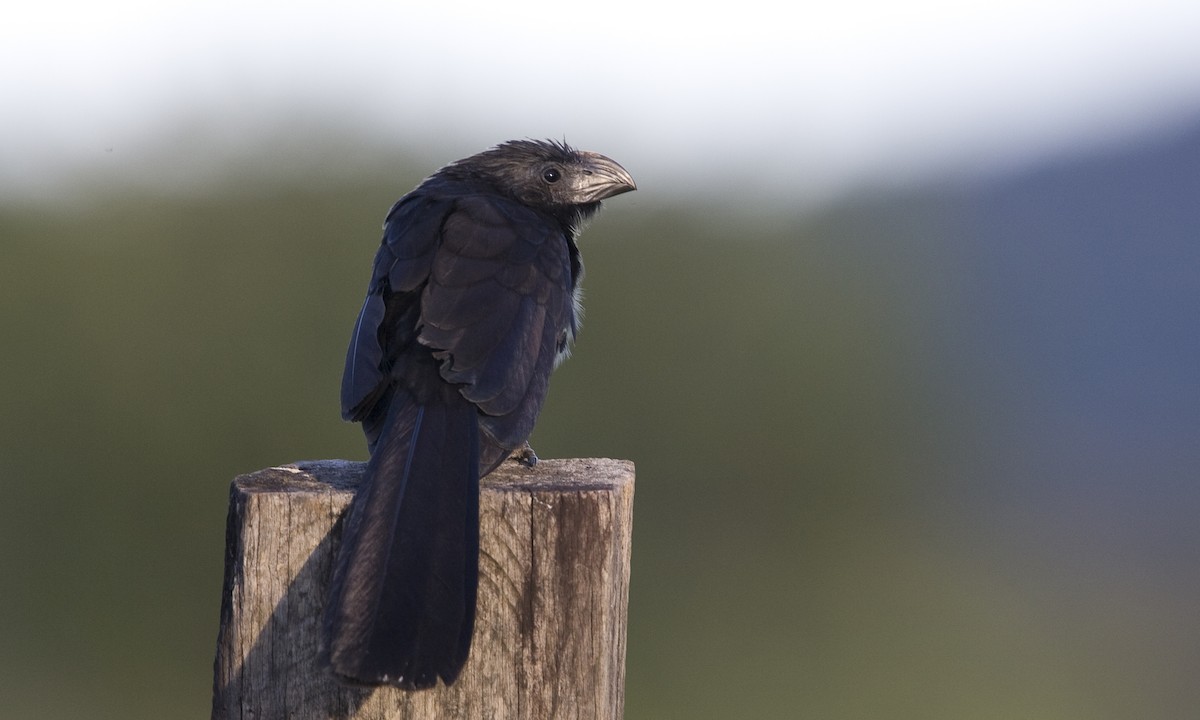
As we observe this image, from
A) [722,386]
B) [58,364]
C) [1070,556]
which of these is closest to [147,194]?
[58,364]

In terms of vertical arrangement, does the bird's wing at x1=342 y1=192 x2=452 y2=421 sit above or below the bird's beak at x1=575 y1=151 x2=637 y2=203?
below

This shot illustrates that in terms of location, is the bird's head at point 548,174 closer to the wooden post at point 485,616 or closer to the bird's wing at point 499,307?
the bird's wing at point 499,307

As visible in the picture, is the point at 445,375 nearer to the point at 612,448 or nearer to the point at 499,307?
the point at 499,307

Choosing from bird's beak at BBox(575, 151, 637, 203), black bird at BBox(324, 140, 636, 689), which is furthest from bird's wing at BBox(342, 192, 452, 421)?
bird's beak at BBox(575, 151, 637, 203)

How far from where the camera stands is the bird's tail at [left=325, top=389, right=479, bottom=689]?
A: 2025mm

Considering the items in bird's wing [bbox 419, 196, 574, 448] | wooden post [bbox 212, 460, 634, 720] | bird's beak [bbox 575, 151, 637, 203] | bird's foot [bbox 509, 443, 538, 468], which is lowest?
wooden post [bbox 212, 460, 634, 720]

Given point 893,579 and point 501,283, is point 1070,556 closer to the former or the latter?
point 893,579

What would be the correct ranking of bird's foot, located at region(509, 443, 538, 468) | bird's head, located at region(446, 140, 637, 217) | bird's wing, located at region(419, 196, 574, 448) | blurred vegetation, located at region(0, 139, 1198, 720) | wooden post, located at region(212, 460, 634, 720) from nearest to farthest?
wooden post, located at region(212, 460, 634, 720) → bird's wing, located at region(419, 196, 574, 448) → bird's foot, located at region(509, 443, 538, 468) → bird's head, located at region(446, 140, 637, 217) → blurred vegetation, located at region(0, 139, 1198, 720)

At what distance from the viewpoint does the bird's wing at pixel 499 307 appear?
9.71 feet

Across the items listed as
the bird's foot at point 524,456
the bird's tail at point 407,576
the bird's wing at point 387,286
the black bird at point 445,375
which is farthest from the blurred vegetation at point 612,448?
the bird's tail at point 407,576

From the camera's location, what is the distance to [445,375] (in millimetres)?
2922

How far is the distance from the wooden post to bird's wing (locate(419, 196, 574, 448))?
65 cm

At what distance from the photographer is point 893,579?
12219 mm

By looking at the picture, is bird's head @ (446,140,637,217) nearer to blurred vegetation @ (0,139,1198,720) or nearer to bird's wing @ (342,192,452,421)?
bird's wing @ (342,192,452,421)
